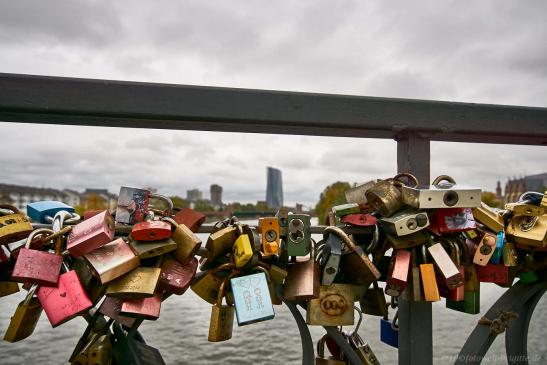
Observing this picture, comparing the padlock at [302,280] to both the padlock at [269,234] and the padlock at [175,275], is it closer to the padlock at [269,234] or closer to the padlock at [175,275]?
the padlock at [269,234]

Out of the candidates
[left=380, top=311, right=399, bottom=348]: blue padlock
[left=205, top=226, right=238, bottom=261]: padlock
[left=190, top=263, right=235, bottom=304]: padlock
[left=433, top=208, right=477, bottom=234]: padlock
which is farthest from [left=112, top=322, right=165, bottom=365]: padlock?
[left=433, top=208, right=477, bottom=234]: padlock

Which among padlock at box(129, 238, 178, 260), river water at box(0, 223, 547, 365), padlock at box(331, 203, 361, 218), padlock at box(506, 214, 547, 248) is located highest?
padlock at box(331, 203, 361, 218)

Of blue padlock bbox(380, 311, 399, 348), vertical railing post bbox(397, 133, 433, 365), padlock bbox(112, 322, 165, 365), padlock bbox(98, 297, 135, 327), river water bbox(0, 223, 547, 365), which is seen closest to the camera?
padlock bbox(98, 297, 135, 327)

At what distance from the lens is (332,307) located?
1294mm

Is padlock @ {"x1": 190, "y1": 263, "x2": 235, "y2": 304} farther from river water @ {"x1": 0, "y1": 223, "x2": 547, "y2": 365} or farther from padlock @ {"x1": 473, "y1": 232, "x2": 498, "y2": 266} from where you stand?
river water @ {"x1": 0, "y1": 223, "x2": 547, "y2": 365}

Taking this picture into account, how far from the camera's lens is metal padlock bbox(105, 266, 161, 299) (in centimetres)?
112

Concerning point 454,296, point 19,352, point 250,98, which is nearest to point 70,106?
point 250,98

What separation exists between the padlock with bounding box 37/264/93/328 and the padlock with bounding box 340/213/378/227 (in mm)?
744

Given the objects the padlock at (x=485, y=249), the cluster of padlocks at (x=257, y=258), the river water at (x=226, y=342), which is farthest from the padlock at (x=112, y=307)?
the river water at (x=226, y=342)

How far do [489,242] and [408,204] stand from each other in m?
0.28

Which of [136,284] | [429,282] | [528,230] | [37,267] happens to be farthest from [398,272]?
[37,267]

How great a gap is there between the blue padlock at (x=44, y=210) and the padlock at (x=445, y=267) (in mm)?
1058

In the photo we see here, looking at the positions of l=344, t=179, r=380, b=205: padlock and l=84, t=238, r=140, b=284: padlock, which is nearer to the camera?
l=84, t=238, r=140, b=284: padlock

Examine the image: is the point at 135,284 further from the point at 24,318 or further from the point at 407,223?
the point at 407,223
